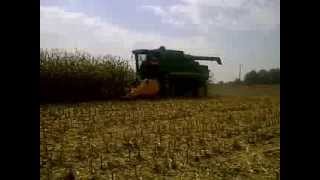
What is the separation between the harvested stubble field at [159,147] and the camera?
4336mm

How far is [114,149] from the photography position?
208 inches

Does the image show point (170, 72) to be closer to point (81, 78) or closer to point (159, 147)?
point (81, 78)

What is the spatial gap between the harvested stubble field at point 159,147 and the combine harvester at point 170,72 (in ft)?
22.4

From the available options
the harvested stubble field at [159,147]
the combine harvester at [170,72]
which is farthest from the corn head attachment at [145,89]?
the harvested stubble field at [159,147]

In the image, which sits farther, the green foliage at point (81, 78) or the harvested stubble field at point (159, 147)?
the green foliage at point (81, 78)

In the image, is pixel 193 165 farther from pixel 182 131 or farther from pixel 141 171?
pixel 182 131

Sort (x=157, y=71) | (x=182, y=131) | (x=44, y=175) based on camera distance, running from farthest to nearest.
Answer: (x=157, y=71)
(x=182, y=131)
(x=44, y=175)

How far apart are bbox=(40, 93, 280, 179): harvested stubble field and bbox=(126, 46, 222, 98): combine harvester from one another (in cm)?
683

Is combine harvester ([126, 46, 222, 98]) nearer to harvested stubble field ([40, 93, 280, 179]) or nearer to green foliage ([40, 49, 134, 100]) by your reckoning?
green foliage ([40, 49, 134, 100])

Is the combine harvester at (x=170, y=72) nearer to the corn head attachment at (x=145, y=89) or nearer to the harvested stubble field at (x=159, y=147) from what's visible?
the corn head attachment at (x=145, y=89)

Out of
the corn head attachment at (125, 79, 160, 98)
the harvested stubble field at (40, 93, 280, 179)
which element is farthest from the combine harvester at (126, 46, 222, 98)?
the harvested stubble field at (40, 93, 280, 179)
